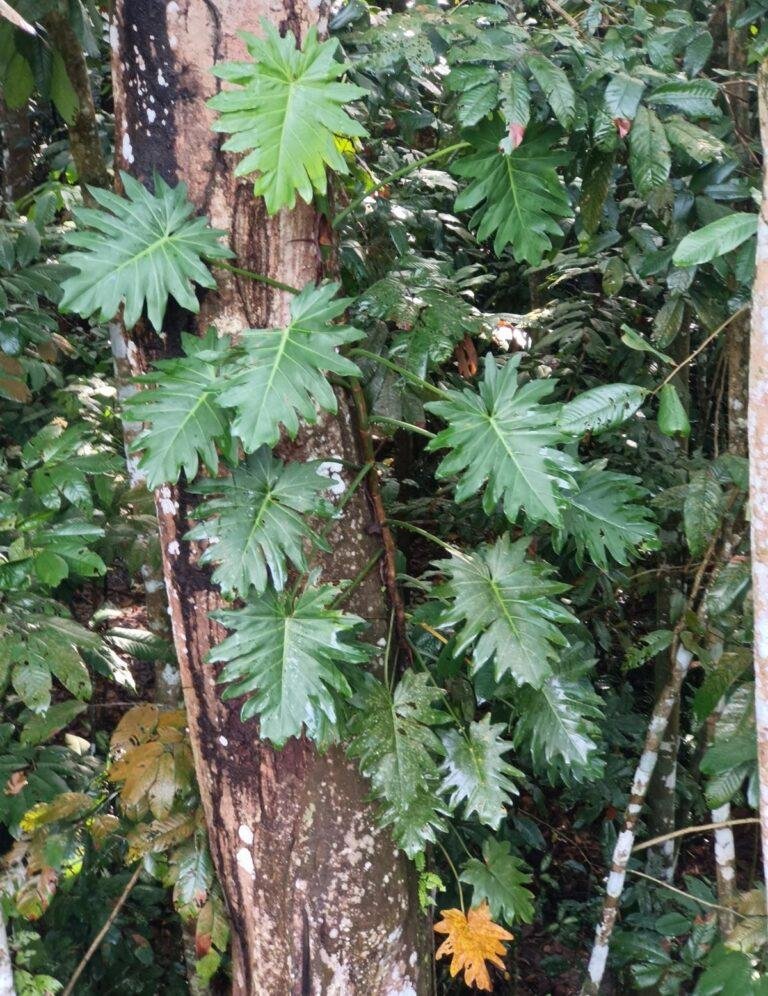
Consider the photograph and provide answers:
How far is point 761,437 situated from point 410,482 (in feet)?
4.53

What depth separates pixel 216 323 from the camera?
59.7 inches

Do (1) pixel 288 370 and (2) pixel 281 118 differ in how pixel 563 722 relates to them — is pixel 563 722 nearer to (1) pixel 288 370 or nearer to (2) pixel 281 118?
(1) pixel 288 370

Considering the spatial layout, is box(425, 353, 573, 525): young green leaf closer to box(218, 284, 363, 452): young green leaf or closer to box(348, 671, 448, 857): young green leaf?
box(218, 284, 363, 452): young green leaf

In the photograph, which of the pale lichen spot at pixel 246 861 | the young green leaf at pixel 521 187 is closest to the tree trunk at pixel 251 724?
the pale lichen spot at pixel 246 861

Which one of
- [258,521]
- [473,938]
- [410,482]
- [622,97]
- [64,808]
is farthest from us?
[410,482]

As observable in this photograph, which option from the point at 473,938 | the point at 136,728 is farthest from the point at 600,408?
the point at 136,728

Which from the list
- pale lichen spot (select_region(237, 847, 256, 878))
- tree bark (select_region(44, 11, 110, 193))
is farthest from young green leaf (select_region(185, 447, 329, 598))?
tree bark (select_region(44, 11, 110, 193))

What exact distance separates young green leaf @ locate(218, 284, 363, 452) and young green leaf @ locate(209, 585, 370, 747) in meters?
0.28

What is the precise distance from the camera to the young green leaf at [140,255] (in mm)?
1399

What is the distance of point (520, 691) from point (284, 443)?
63cm

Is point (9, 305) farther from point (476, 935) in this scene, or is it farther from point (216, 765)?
point (476, 935)

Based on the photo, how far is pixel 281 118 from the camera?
1316mm

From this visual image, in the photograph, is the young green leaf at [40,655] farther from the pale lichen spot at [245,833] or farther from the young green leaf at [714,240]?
the young green leaf at [714,240]

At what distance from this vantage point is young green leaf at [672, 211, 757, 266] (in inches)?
51.5
